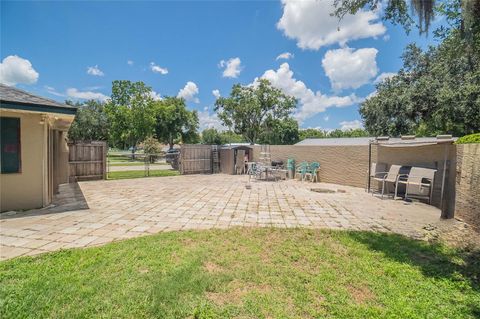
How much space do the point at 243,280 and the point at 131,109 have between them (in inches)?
1080

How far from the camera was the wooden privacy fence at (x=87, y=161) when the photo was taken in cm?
969

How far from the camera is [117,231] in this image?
396 cm

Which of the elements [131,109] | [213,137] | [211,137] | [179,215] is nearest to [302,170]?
[179,215]

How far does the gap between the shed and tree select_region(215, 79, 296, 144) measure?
42.5 feet

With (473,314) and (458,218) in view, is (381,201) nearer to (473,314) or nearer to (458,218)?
(458,218)

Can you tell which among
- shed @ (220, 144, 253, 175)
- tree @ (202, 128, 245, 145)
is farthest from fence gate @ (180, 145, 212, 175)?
tree @ (202, 128, 245, 145)

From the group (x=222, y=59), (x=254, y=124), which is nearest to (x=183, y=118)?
(x=254, y=124)

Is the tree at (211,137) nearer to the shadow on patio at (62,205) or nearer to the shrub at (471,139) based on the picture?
the shadow on patio at (62,205)

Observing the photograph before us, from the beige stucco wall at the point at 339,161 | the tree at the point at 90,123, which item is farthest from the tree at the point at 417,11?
the tree at the point at 90,123

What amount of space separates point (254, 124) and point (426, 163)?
2088 centimetres

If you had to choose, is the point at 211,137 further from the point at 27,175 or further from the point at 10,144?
the point at 10,144

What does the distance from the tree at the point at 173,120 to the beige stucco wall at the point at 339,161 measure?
2423 cm

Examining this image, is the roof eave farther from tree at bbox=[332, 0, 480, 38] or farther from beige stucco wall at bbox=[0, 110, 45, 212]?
tree at bbox=[332, 0, 480, 38]

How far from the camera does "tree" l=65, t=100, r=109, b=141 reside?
31036 millimetres
